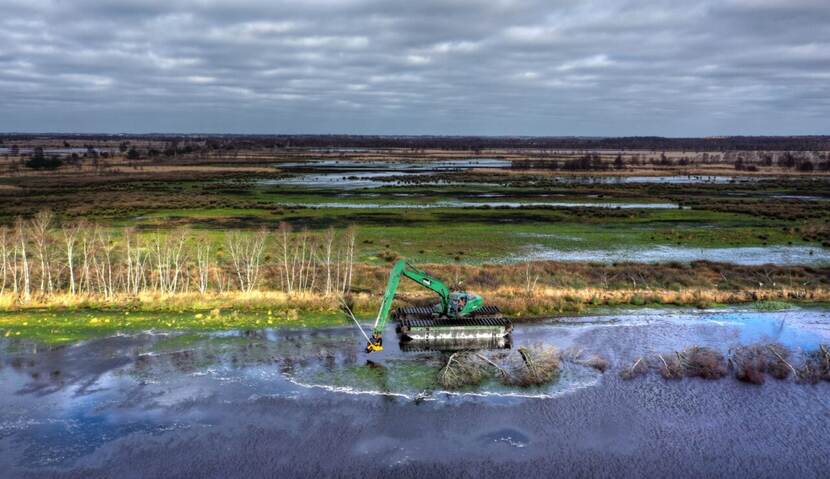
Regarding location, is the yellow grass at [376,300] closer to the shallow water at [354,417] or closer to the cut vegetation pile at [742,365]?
the shallow water at [354,417]

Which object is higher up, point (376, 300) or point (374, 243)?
point (374, 243)

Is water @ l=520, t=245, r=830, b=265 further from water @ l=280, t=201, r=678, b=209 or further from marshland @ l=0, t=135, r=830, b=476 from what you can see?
water @ l=280, t=201, r=678, b=209

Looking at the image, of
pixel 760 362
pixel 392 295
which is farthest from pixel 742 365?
pixel 392 295

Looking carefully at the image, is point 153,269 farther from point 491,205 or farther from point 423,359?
point 491,205

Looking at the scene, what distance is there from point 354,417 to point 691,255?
37016mm

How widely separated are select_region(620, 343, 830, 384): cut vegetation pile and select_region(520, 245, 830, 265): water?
2027 centimetres

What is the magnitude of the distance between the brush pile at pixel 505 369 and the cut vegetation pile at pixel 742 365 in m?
3.14

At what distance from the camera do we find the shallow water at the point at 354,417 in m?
19.2

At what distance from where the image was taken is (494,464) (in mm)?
19156

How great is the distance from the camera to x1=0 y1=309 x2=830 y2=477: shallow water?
1919 cm

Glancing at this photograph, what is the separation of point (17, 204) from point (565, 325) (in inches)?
2648

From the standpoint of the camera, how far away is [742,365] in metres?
26.0

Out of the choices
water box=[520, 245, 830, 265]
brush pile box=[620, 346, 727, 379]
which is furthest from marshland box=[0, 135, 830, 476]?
water box=[520, 245, 830, 265]

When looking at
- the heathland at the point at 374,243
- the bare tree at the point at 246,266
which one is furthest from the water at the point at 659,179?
the bare tree at the point at 246,266
